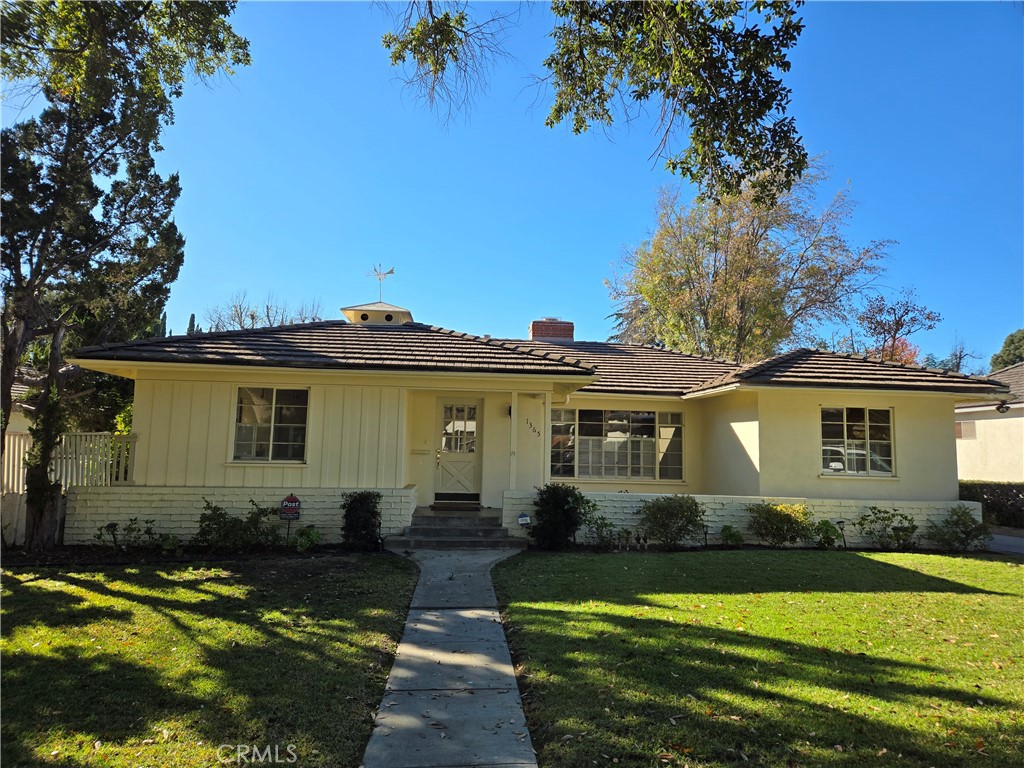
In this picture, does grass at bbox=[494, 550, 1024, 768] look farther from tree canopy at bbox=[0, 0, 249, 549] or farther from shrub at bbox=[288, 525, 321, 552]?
tree canopy at bbox=[0, 0, 249, 549]

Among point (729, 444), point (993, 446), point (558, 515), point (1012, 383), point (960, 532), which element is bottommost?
point (960, 532)

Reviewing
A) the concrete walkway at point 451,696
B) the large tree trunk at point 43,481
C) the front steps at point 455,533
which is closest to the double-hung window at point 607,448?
the front steps at point 455,533

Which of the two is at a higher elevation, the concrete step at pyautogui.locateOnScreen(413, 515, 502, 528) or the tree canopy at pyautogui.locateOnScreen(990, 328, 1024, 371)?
the tree canopy at pyautogui.locateOnScreen(990, 328, 1024, 371)

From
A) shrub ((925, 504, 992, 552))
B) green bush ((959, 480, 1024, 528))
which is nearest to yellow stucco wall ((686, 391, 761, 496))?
shrub ((925, 504, 992, 552))

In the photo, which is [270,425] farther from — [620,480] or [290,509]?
[620,480]

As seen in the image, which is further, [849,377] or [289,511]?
[849,377]

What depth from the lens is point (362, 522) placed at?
9.88 m

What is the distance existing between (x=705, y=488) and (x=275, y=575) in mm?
10875

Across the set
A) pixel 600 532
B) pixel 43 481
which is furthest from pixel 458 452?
pixel 43 481

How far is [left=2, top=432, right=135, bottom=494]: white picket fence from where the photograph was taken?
10.1 m

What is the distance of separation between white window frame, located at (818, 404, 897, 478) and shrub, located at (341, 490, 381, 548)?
378 inches

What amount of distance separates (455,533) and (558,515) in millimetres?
1935

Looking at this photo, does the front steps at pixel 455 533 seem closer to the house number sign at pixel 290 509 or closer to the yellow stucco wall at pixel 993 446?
the house number sign at pixel 290 509

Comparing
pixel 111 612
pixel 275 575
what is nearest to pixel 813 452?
pixel 275 575
